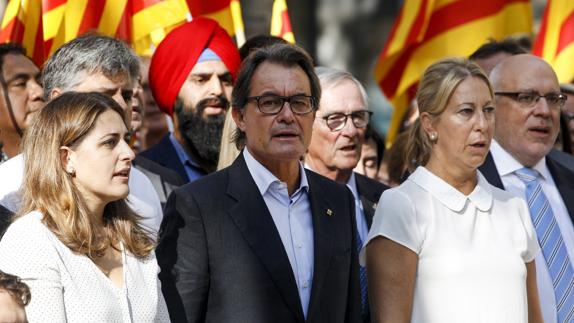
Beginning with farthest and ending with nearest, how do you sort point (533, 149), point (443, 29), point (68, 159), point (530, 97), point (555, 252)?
point (443, 29) < point (530, 97) < point (533, 149) < point (555, 252) < point (68, 159)

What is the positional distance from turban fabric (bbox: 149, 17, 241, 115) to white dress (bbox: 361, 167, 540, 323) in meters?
2.18

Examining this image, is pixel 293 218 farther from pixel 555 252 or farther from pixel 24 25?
pixel 24 25

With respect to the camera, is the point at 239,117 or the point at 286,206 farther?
the point at 239,117

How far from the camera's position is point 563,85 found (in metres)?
9.05

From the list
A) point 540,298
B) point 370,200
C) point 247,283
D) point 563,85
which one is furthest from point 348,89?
point 563,85

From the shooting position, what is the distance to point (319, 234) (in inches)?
221

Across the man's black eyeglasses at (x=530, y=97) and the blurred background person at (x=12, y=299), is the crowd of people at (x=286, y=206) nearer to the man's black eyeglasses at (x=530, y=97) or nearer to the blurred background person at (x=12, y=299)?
the man's black eyeglasses at (x=530, y=97)

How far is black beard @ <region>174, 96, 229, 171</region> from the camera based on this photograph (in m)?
7.69

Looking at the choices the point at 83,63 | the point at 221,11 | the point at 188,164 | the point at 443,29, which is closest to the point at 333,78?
the point at 188,164

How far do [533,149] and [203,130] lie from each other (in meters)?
1.88

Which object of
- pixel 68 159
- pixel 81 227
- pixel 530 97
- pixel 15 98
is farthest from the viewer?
pixel 530 97

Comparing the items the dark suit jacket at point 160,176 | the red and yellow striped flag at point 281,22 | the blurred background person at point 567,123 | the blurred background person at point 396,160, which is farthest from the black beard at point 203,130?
the blurred background person at point 567,123

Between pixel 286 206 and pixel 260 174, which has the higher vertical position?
pixel 260 174

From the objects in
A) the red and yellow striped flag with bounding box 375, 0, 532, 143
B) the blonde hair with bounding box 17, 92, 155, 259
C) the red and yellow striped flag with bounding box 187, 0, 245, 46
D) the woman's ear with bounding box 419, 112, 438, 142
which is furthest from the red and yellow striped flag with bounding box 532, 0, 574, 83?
the blonde hair with bounding box 17, 92, 155, 259
